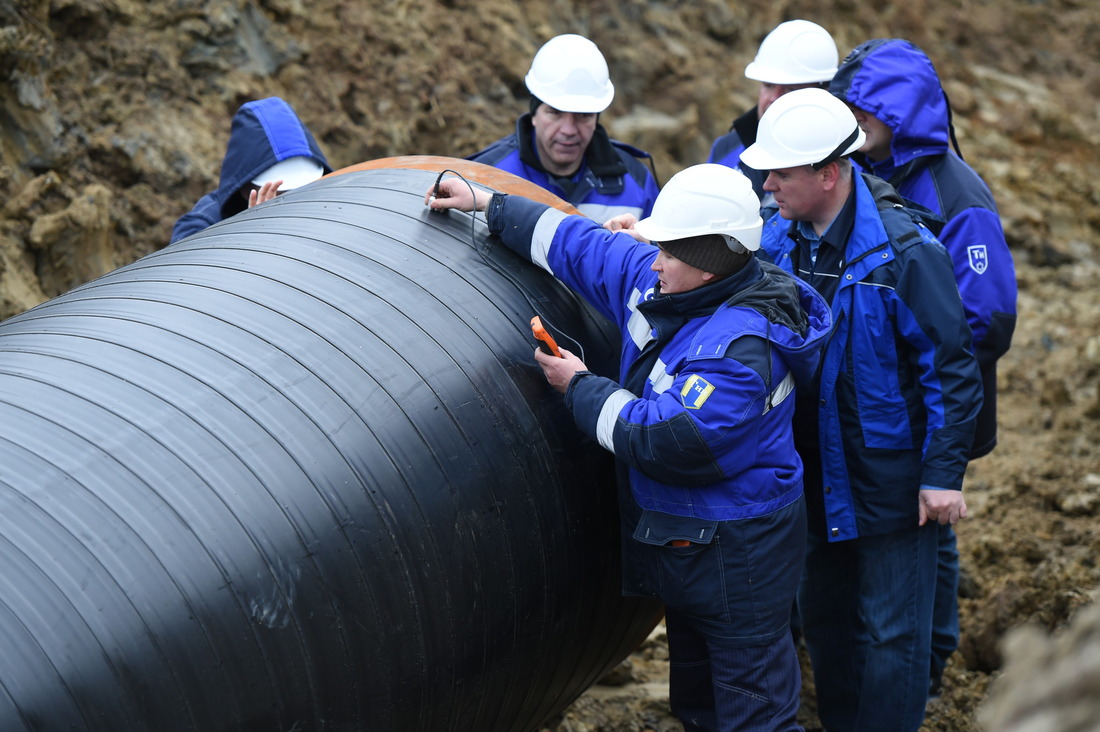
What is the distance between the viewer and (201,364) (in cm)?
274

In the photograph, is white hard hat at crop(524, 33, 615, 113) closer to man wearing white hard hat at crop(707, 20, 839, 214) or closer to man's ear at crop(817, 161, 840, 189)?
man wearing white hard hat at crop(707, 20, 839, 214)

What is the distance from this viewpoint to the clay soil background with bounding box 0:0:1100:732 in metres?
5.31

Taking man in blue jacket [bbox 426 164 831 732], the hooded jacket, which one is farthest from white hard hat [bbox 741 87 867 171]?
the hooded jacket

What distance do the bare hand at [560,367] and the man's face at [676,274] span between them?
32 cm

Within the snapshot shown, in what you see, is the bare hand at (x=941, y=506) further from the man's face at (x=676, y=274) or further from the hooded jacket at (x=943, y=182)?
the man's face at (x=676, y=274)

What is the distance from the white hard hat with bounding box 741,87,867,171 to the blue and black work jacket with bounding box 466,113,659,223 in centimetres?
111

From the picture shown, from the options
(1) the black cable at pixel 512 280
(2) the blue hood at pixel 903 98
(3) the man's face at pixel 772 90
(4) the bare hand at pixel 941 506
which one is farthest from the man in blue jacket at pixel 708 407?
(3) the man's face at pixel 772 90

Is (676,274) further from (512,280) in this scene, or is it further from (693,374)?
(512,280)

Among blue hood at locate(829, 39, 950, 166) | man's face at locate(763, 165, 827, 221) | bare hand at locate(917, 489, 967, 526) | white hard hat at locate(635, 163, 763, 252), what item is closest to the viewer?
white hard hat at locate(635, 163, 763, 252)

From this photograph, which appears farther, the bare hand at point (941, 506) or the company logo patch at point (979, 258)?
the company logo patch at point (979, 258)

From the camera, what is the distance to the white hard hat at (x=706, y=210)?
9.77 ft

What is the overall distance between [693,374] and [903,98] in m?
1.70

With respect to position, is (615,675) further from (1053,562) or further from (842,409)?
(1053,562)

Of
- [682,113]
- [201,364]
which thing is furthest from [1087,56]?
[201,364]
